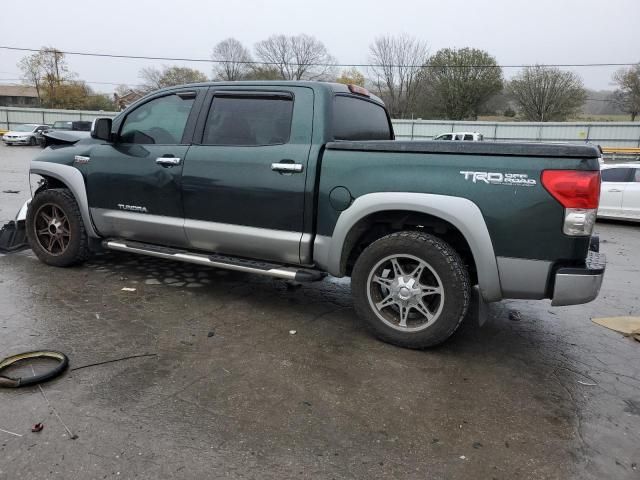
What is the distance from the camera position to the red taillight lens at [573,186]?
10.0 feet

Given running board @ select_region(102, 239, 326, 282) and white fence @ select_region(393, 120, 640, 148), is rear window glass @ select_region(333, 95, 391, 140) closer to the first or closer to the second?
running board @ select_region(102, 239, 326, 282)

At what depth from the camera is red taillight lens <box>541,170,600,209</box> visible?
306 cm

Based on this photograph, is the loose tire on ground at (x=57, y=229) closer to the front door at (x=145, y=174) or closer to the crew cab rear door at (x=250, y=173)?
the front door at (x=145, y=174)

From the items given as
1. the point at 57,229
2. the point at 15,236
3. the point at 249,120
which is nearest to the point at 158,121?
the point at 249,120

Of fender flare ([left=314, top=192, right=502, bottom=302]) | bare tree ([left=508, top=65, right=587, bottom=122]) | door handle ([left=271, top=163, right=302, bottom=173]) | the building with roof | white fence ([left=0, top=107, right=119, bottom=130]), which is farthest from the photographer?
the building with roof

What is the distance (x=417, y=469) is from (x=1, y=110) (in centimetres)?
4965

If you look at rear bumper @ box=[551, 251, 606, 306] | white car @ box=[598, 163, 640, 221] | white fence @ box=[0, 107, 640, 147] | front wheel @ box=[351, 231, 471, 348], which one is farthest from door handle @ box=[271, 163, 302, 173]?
white fence @ box=[0, 107, 640, 147]

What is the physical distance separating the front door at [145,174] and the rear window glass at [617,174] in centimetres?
967

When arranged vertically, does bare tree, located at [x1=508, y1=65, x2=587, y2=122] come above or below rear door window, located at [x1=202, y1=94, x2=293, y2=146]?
above

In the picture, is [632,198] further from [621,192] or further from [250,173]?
[250,173]

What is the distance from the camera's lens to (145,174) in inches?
184

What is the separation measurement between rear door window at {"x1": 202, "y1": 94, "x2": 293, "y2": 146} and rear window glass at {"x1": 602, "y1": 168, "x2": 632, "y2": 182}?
9.30 meters

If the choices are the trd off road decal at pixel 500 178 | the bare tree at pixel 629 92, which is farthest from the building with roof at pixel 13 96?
the trd off road decal at pixel 500 178

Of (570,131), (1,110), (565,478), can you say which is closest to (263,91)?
(565,478)
